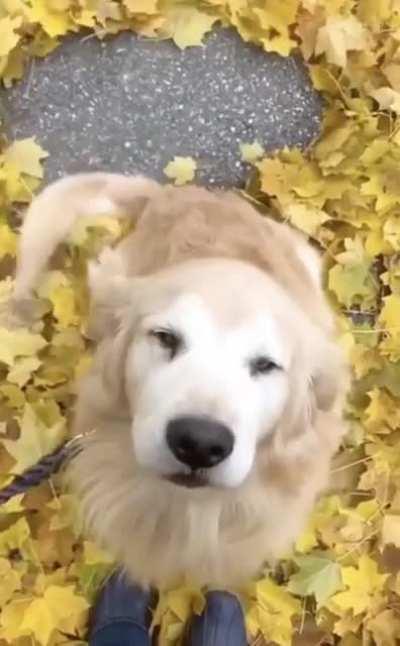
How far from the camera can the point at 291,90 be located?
6.56 feet

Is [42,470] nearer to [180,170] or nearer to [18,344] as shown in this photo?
[18,344]

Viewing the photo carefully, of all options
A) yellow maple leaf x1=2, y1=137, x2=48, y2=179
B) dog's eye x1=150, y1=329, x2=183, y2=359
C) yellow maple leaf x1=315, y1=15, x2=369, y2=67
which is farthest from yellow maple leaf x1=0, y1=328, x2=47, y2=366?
yellow maple leaf x1=315, y1=15, x2=369, y2=67

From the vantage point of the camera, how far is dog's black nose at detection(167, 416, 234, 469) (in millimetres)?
1264

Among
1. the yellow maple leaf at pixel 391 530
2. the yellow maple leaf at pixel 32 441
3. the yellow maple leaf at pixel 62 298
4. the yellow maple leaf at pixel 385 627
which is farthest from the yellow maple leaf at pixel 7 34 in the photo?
the yellow maple leaf at pixel 385 627

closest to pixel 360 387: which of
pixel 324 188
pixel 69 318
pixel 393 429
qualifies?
pixel 393 429

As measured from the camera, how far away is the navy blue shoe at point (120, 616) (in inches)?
66.7

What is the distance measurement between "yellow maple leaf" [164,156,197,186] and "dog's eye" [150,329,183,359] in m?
0.62

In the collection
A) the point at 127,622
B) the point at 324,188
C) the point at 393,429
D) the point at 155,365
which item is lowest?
the point at 127,622

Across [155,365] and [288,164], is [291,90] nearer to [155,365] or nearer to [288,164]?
[288,164]

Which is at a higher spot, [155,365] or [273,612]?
[155,365]

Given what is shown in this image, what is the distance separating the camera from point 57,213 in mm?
1804

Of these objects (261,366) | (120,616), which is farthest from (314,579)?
(261,366)

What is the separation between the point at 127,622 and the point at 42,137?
80 centimetres

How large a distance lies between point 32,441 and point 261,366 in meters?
0.50
